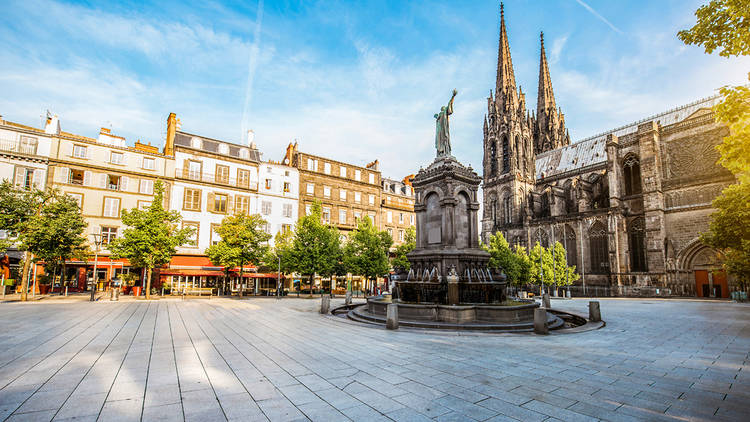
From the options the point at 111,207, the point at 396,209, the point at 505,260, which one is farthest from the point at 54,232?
the point at 505,260

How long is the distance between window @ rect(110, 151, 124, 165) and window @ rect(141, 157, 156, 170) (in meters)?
1.72

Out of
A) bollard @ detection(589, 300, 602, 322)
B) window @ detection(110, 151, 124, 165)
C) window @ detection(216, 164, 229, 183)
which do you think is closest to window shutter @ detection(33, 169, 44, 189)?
window @ detection(110, 151, 124, 165)

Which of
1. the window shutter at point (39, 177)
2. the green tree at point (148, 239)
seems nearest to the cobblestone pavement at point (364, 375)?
the green tree at point (148, 239)

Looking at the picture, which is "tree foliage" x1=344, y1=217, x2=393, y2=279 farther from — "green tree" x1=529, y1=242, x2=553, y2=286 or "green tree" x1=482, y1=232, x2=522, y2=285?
"green tree" x1=529, y1=242, x2=553, y2=286

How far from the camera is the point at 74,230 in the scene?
24.6m

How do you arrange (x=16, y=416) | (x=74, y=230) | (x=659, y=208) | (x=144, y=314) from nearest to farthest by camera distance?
(x=16, y=416)
(x=144, y=314)
(x=74, y=230)
(x=659, y=208)

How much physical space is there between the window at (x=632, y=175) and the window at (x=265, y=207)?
45411 millimetres

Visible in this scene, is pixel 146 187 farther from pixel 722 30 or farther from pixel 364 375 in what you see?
pixel 722 30

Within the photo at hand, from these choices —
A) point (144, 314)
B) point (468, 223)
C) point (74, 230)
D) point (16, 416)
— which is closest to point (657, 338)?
point (468, 223)

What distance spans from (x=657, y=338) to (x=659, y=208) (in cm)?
3813

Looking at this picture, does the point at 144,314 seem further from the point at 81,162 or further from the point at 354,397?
the point at 81,162

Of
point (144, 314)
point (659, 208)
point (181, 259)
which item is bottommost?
point (144, 314)

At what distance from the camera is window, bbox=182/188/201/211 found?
33688 mm

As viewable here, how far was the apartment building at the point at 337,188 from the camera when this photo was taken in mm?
40438
